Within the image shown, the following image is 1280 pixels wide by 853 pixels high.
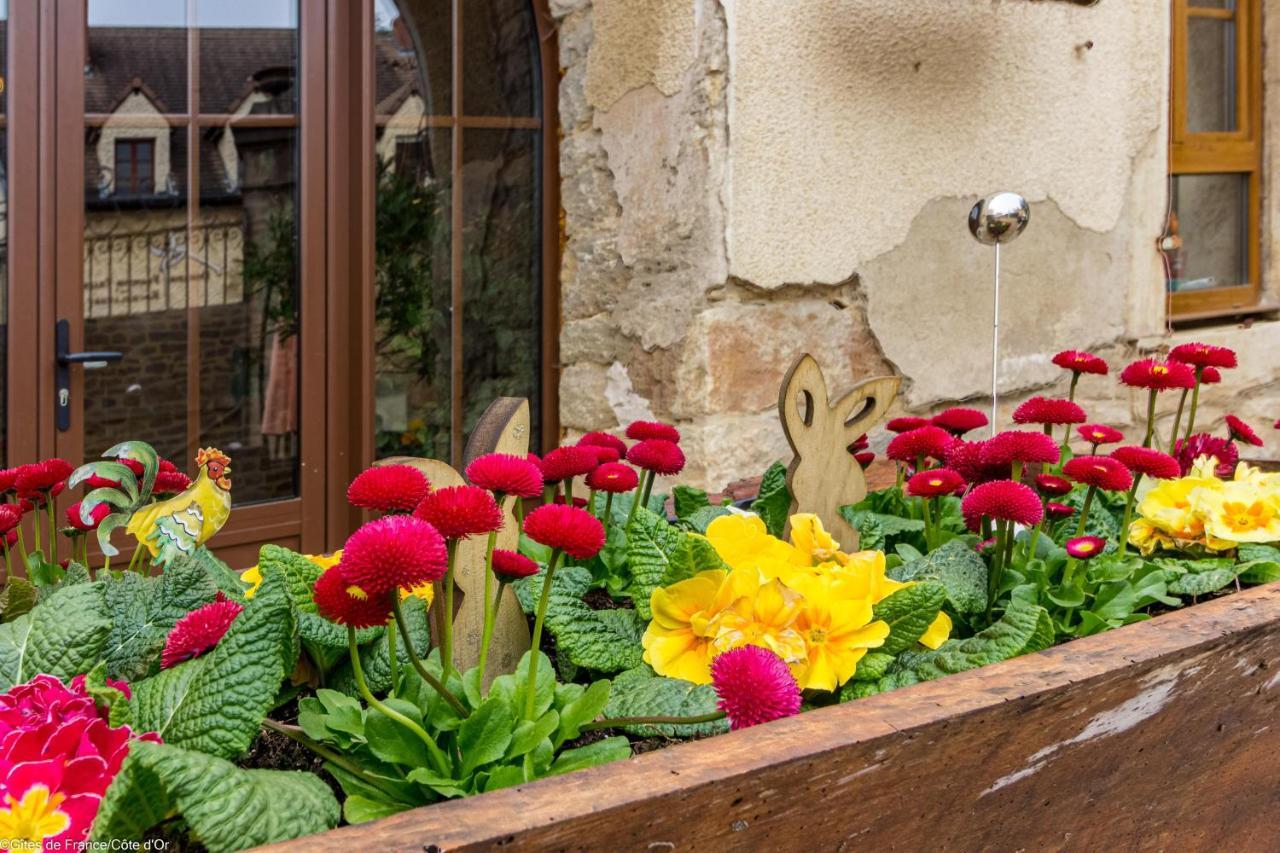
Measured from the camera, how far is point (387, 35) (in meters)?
2.80

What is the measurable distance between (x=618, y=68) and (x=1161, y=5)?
1.63 meters

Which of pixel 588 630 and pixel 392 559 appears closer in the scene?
pixel 392 559

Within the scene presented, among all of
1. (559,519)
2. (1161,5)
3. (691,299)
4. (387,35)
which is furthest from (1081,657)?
A: (1161,5)

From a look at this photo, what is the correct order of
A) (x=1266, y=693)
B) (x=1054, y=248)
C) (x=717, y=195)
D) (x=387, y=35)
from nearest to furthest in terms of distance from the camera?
(x=1266, y=693) → (x=717, y=195) → (x=387, y=35) → (x=1054, y=248)

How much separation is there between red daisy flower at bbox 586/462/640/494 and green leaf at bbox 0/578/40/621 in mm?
473

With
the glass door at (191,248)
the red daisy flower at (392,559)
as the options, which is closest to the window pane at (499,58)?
the glass door at (191,248)

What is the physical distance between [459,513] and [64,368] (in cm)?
201

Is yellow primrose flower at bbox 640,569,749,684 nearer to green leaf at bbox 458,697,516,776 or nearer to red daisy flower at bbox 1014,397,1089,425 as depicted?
green leaf at bbox 458,697,516,776

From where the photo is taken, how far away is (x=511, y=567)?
38.4 inches

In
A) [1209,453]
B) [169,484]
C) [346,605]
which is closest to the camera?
[346,605]

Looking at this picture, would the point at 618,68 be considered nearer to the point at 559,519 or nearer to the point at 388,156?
the point at 388,156

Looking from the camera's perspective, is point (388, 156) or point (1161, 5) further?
point (1161, 5)

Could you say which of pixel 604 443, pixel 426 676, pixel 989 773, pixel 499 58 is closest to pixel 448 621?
pixel 426 676

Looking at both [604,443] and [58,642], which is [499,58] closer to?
[604,443]
